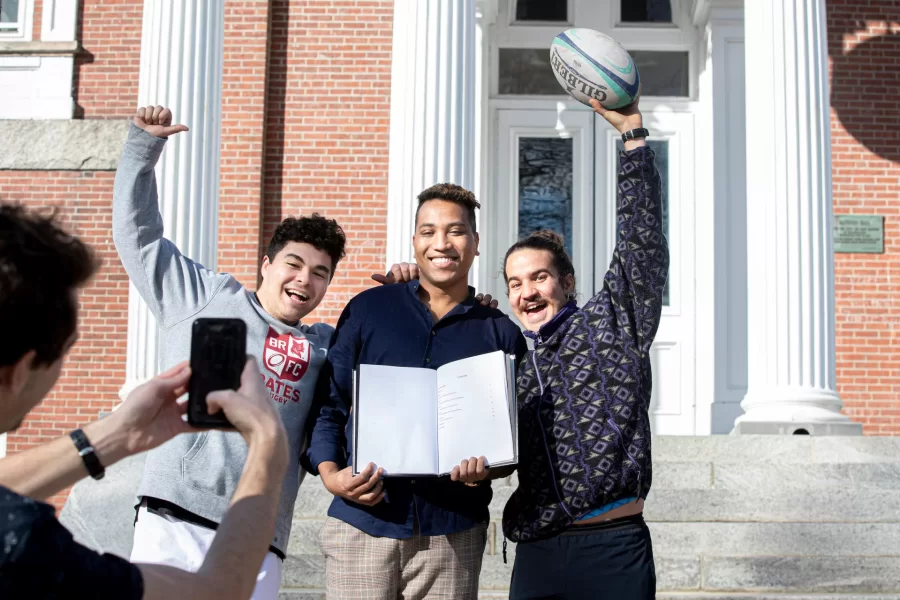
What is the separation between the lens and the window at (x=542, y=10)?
34.8 feet

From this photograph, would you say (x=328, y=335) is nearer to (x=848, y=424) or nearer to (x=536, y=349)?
(x=536, y=349)

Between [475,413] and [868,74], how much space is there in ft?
27.6

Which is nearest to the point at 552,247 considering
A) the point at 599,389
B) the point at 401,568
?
the point at 599,389

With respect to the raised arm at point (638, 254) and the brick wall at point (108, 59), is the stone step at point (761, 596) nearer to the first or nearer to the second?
the raised arm at point (638, 254)

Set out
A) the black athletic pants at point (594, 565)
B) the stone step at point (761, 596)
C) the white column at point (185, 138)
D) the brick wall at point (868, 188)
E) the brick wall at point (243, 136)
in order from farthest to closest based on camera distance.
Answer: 1. the brick wall at point (243, 136)
2. the brick wall at point (868, 188)
3. the white column at point (185, 138)
4. the stone step at point (761, 596)
5. the black athletic pants at point (594, 565)

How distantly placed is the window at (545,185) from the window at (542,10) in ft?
4.26

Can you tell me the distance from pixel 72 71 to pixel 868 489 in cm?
812

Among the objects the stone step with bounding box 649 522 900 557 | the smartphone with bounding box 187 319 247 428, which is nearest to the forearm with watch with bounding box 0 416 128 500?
the smartphone with bounding box 187 319 247 428

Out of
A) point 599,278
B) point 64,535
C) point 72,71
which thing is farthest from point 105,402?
point 64,535

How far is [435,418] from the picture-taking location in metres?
3.16

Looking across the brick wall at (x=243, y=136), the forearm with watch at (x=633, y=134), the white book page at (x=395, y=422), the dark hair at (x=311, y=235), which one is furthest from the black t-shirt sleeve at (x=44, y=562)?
the brick wall at (x=243, y=136)

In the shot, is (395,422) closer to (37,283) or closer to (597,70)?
(597,70)

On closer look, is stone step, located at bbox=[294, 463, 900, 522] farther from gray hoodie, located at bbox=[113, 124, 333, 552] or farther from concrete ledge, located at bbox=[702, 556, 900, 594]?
gray hoodie, located at bbox=[113, 124, 333, 552]

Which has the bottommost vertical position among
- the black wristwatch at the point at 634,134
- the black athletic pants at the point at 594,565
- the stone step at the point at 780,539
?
the stone step at the point at 780,539
